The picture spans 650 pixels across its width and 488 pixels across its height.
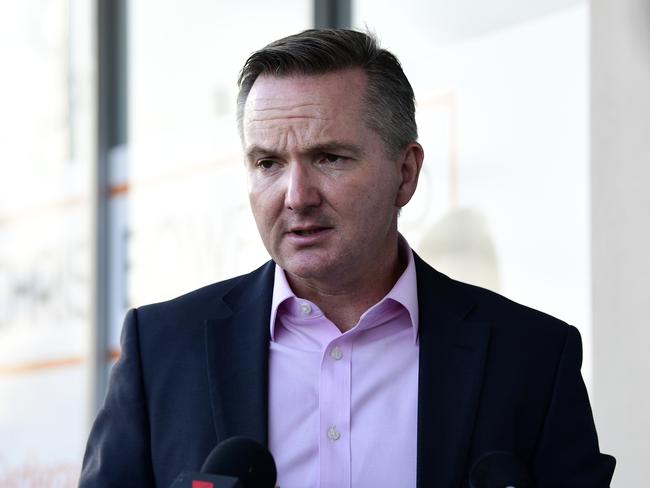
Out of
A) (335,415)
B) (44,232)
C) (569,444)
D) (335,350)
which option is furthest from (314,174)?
(44,232)

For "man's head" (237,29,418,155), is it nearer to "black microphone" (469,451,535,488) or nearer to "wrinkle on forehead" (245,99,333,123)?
"wrinkle on forehead" (245,99,333,123)

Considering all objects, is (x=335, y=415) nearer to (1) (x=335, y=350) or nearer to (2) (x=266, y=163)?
(1) (x=335, y=350)

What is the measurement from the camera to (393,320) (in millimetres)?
2410

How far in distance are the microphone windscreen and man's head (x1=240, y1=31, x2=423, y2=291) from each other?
532 mm

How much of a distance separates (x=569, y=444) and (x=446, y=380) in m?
0.29

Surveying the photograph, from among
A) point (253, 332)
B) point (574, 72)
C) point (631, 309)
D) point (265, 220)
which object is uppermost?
point (574, 72)

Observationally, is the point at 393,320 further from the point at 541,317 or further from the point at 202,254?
the point at 202,254

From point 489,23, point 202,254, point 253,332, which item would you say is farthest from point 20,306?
point 253,332

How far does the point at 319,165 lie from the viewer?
2258 mm

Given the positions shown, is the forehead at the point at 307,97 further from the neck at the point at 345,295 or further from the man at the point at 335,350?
the neck at the point at 345,295

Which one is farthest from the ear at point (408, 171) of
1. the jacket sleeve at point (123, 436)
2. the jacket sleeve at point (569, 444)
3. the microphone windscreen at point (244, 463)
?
the microphone windscreen at point (244, 463)

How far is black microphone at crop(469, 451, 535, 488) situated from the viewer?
1705 millimetres

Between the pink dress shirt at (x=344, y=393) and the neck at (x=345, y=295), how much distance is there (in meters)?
0.03

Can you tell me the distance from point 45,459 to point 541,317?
4.97 metres
